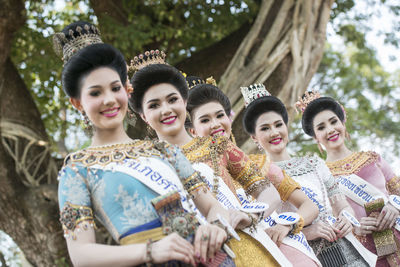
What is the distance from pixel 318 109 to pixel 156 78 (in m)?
2.04

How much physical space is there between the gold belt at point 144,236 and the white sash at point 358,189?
8.76 ft

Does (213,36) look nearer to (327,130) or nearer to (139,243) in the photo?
(327,130)

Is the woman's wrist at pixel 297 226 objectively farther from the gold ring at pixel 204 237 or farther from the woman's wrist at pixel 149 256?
the woman's wrist at pixel 149 256

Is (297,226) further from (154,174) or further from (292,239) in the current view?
(154,174)

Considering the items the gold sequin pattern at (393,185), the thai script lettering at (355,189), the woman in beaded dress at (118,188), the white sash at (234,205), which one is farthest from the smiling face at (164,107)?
the gold sequin pattern at (393,185)

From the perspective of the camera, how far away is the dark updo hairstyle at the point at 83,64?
2.05 m

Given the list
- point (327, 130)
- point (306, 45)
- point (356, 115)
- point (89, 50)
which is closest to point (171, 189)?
point (89, 50)

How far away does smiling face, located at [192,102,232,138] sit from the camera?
3141mm

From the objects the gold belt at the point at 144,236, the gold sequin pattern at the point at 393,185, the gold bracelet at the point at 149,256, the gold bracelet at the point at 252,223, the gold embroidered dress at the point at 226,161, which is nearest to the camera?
the gold bracelet at the point at 149,256

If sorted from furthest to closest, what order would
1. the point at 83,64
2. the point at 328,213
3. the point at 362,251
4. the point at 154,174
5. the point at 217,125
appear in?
the point at 328,213, the point at 362,251, the point at 217,125, the point at 83,64, the point at 154,174

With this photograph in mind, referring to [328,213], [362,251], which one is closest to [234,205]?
[328,213]

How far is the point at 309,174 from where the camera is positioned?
3.60m

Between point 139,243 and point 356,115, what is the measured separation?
9.84 metres

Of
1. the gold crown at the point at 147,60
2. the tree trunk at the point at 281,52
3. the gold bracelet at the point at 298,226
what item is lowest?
the gold bracelet at the point at 298,226
